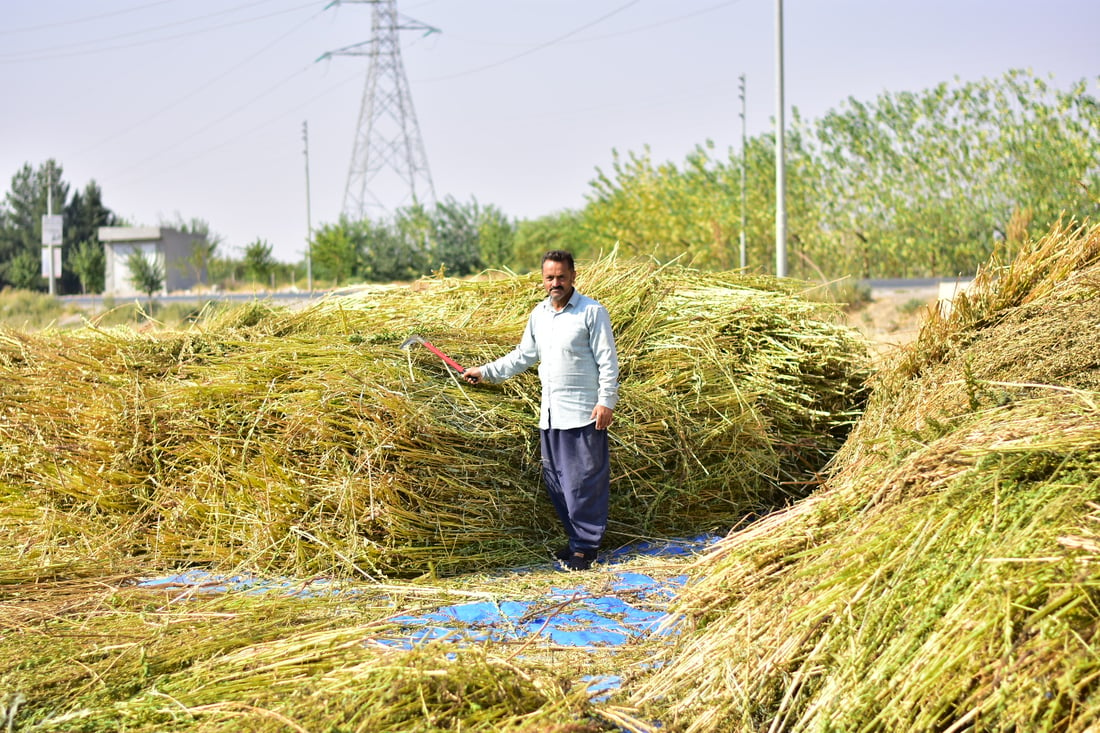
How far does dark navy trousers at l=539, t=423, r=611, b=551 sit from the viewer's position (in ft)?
14.8

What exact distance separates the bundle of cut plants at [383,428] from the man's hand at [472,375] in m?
0.09

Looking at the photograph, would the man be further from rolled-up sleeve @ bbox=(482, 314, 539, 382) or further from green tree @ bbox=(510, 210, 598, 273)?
Result: green tree @ bbox=(510, 210, 598, 273)

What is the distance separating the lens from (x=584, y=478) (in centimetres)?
453

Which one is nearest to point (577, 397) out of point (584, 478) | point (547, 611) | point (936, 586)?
point (584, 478)

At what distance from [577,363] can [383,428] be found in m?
1.00

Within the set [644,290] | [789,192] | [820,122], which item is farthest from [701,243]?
[644,290]

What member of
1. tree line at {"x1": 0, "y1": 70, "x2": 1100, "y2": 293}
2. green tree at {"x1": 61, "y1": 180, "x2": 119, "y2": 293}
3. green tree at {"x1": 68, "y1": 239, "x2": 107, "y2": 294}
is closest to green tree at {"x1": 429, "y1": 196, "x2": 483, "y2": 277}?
tree line at {"x1": 0, "y1": 70, "x2": 1100, "y2": 293}

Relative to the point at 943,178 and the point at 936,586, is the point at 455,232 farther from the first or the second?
the point at 936,586

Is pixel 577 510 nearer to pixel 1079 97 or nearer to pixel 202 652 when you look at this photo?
pixel 202 652

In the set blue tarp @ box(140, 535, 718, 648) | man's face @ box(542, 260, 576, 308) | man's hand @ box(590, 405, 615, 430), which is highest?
man's face @ box(542, 260, 576, 308)

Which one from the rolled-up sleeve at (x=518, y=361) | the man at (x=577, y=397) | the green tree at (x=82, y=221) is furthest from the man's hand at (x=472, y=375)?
the green tree at (x=82, y=221)

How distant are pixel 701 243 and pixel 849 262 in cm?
504

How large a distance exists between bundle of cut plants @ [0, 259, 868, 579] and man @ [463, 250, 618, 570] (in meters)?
0.29

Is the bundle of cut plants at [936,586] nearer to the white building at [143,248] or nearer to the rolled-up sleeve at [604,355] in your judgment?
the rolled-up sleeve at [604,355]
